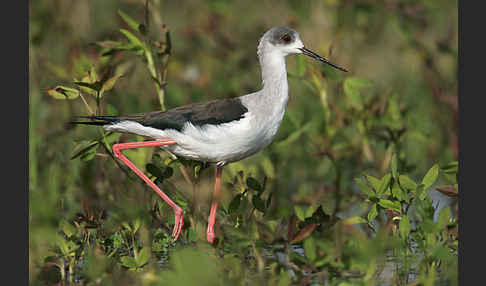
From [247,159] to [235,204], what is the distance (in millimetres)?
2097

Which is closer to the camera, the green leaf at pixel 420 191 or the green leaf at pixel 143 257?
the green leaf at pixel 143 257

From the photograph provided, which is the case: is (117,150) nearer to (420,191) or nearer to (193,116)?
(193,116)

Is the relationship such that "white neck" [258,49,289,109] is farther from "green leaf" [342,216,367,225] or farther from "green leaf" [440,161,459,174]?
"green leaf" [440,161,459,174]

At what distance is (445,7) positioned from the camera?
30.1 ft

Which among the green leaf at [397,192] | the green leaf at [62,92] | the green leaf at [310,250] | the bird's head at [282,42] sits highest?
the bird's head at [282,42]

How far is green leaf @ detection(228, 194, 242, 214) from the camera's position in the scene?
446cm

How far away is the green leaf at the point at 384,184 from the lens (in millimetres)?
4262

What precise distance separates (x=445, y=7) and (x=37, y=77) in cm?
527

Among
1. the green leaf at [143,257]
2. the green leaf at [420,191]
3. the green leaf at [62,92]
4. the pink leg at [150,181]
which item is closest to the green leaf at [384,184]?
the green leaf at [420,191]

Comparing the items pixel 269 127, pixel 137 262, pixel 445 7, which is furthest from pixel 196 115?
pixel 445 7

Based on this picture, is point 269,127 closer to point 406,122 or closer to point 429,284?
point 429,284

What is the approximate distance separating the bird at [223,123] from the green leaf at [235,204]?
0.30m

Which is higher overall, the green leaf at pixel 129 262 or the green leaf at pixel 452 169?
the green leaf at pixel 452 169

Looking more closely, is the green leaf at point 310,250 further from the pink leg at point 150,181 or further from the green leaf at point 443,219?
the pink leg at point 150,181
